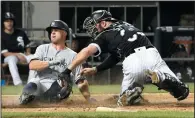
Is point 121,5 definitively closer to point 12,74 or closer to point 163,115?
point 12,74

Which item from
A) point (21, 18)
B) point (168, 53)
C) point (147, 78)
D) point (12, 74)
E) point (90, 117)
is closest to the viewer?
point (90, 117)

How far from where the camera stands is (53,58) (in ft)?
24.8

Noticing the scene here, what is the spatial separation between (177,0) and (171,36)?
6.09ft

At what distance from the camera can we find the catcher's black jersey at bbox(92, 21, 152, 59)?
23.3 ft

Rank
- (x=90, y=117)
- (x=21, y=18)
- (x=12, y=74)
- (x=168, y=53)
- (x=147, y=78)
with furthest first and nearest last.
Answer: (x=21, y=18)
(x=168, y=53)
(x=12, y=74)
(x=147, y=78)
(x=90, y=117)

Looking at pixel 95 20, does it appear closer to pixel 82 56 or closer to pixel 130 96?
pixel 82 56

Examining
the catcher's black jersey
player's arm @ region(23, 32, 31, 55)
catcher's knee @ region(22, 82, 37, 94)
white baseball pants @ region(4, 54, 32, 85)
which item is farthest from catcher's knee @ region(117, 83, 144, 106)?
player's arm @ region(23, 32, 31, 55)

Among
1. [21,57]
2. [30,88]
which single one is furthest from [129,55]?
[21,57]

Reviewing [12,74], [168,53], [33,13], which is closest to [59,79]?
[12,74]

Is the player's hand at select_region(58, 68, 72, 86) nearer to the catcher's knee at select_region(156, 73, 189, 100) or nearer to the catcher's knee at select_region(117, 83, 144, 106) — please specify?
the catcher's knee at select_region(117, 83, 144, 106)

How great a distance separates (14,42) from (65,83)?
19.9ft

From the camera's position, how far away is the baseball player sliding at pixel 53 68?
24.2 feet

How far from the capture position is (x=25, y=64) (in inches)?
518

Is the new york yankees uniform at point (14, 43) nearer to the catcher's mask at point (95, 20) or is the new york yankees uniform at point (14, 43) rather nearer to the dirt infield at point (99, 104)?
the dirt infield at point (99, 104)
